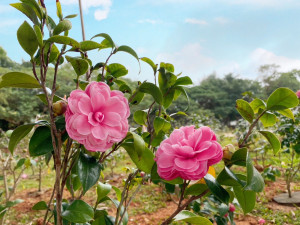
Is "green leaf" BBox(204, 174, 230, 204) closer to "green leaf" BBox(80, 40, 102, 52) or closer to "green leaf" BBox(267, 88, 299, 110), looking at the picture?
"green leaf" BBox(267, 88, 299, 110)

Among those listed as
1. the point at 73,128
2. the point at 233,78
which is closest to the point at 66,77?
the point at 233,78

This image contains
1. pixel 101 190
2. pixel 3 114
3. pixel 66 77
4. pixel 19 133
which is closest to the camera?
pixel 19 133

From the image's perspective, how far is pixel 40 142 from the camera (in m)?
0.58

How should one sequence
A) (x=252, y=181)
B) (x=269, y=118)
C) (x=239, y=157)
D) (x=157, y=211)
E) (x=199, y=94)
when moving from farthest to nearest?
(x=199, y=94), (x=157, y=211), (x=269, y=118), (x=239, y=157), (x=252, y=181)

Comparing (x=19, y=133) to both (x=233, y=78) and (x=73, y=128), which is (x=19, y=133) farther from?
(x=233, y=78)

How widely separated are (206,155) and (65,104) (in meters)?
0.31

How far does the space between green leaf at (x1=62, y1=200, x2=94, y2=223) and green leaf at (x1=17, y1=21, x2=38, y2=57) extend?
0.37 m

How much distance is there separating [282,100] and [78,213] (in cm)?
55

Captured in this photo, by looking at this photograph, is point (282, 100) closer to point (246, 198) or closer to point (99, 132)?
point (246, 198)

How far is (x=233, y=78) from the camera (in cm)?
1631

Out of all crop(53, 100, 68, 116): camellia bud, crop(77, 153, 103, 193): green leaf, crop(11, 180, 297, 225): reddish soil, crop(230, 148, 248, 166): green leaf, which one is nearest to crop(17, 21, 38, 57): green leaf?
crop(53, 100, 68, 116): camellia bud

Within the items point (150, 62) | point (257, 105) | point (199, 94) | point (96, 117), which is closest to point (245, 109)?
point (257, 105)

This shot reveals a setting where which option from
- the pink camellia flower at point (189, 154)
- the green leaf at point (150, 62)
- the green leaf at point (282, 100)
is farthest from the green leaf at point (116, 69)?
the green leaf at point (282, 100)

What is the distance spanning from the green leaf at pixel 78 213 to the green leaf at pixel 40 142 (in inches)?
6.4
